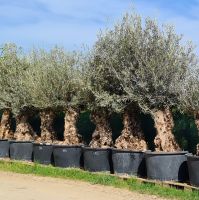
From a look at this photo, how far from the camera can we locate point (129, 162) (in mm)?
14070

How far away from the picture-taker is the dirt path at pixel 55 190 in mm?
11320

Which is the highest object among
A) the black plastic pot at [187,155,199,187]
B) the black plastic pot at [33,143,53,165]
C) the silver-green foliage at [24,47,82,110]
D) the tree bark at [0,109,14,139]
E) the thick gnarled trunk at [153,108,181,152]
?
the silver-green foliage at [24,47,82,110]

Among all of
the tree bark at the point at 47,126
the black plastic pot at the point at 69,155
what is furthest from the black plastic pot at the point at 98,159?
the tree bark at the point at 47,126

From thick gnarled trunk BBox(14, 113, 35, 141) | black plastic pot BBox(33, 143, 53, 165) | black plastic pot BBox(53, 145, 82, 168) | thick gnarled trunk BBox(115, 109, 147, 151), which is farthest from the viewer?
thick gnarled trunk BBox(14, 113, 35, 141)

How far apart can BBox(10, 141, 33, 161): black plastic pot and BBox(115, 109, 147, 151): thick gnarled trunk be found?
14.9 ft

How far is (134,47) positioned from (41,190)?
5.00 meters

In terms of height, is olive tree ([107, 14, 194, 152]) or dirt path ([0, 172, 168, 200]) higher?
olive tree ([107, 14, 194, 152])

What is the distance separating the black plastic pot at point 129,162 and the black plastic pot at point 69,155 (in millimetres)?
2232

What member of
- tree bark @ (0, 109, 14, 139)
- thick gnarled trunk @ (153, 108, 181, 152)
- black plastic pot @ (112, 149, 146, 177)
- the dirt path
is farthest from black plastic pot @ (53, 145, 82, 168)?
tree bark @ (0, 109, 14, 139)

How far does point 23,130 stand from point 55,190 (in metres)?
8.89

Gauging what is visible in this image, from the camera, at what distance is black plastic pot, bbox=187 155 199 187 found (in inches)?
461

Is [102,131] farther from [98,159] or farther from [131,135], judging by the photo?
[98,159]

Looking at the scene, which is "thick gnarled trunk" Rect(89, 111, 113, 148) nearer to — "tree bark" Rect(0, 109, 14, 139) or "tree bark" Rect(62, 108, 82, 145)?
"tree bark" Rect(62, 108, 82, 145)

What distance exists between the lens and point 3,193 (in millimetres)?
11891
